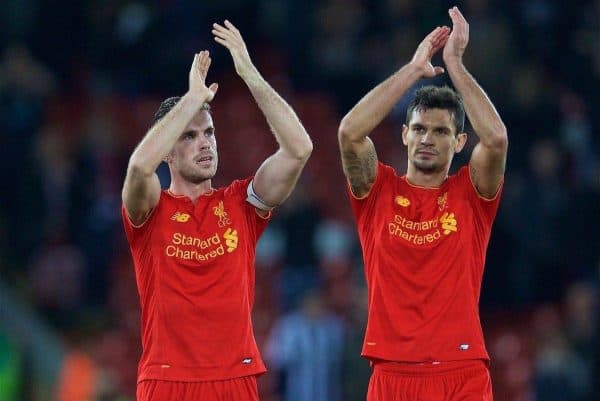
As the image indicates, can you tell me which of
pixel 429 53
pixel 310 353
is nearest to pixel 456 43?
pixel 429 53

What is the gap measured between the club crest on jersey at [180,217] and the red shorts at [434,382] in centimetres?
142

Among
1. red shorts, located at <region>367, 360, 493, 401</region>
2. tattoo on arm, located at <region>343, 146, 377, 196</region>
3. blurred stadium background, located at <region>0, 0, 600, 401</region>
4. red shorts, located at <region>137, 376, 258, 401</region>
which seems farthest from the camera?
blurred stadium background, located at <region>0, 0, 600, 401</region>

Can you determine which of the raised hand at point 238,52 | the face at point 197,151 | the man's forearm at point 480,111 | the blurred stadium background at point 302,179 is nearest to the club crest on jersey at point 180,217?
the face at point 197,151

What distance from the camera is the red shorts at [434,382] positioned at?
832 centimetres

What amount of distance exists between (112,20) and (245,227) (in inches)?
360

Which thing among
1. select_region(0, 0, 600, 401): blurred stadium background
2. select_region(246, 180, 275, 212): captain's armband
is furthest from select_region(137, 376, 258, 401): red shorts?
select_region(0, 0, 600, 401): blurred stadium background

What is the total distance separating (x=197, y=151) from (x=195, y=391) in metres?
1.39

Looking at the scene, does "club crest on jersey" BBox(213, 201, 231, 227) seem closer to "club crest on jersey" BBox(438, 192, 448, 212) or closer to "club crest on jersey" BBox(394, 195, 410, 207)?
"club crest on jersey" BBox(394, 195, 410, 207)

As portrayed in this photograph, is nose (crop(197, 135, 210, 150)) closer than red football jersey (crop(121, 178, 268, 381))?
No

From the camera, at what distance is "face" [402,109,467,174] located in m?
8.69

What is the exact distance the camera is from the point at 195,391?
8.12 meters

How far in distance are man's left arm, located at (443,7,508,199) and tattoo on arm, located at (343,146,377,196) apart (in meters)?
0.61

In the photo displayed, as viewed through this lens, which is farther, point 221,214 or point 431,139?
point 431,139

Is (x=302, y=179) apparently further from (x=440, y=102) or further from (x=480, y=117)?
(x=480, y=117)
